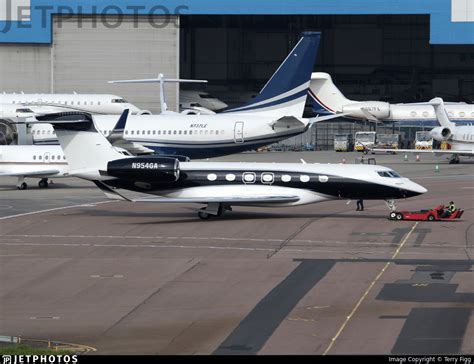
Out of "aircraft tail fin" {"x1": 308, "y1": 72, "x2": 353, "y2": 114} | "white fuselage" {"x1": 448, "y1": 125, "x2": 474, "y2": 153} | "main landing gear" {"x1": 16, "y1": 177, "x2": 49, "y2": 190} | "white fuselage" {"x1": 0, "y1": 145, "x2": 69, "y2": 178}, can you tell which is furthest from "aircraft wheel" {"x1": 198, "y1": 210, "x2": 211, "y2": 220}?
"aircraft tail fin" {"x1": 308, "y1": 72, "x2": 353, "y2": 114}

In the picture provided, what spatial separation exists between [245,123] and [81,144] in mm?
17700

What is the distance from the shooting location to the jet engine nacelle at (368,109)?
328 ft

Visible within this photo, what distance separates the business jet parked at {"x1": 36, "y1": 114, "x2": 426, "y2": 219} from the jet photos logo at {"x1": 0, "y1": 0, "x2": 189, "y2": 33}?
5095 centimetres

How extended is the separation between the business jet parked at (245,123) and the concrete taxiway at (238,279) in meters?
11.6

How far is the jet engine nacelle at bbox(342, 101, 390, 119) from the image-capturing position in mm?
99875

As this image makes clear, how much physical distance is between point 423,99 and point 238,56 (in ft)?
76.4

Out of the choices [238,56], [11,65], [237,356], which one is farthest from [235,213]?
[238,56]

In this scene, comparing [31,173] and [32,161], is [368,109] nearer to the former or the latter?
[32,161]

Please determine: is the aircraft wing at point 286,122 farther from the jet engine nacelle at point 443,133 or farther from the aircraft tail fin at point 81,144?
the jet engine nacelle at point 443,133

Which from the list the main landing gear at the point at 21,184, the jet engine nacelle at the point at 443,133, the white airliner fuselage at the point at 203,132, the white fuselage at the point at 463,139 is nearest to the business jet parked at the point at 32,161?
the main landing gear at the point at 21,184

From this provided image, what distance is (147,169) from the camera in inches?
1731

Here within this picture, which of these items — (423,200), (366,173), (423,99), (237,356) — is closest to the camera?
(237,356)

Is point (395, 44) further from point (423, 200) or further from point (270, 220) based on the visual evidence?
point (270, 220)

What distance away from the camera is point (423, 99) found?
12731 cm
